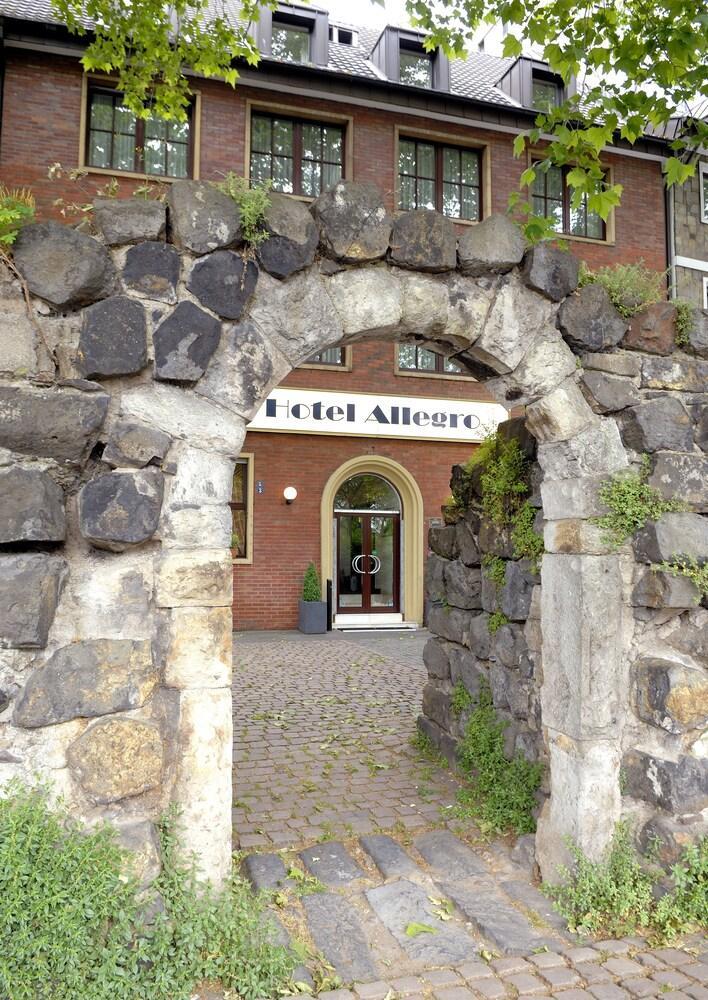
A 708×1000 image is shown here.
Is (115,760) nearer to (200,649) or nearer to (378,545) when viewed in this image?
(200,649)

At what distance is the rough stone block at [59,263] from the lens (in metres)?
2.58

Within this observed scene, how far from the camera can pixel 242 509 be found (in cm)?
1184

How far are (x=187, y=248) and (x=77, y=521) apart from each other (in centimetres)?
112

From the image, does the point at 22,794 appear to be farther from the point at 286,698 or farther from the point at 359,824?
the point at 286,698

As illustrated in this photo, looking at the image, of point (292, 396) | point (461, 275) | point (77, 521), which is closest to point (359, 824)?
point (77, 521)

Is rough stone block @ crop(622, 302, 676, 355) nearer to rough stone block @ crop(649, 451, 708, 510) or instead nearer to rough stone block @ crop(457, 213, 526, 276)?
rough stone block @ crop(649, 451, 708, 510)

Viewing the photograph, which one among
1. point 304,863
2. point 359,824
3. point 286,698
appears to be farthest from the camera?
point 286,698

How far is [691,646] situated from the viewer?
3.34 metres

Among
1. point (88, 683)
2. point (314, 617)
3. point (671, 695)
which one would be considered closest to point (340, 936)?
point (88, 683)

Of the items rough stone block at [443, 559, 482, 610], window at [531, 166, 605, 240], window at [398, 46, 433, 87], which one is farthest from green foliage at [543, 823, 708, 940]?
window at [398, 46, 433, 87]

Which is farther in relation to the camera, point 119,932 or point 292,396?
point 292,396

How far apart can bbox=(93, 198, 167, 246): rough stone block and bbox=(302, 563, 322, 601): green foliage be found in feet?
30.2

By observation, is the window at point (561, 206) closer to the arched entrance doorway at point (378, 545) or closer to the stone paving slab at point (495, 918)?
the arched entrance doorway at point (378, 545)

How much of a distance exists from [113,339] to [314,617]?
9214 mm
